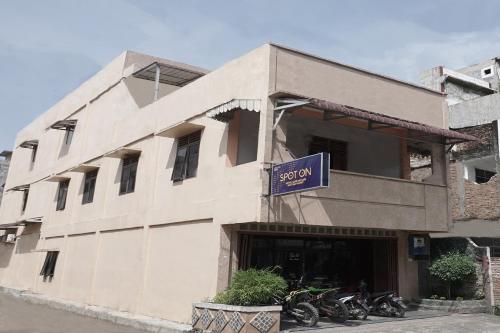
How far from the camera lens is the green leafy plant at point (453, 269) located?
13609mm

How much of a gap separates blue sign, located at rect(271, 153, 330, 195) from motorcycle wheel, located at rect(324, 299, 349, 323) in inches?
125

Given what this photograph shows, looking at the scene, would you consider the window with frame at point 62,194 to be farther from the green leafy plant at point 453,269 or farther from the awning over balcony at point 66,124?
the green leafy plant at point 453,269

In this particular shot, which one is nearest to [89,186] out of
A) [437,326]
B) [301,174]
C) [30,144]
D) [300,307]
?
[30,144]

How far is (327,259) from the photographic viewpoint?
549 inches

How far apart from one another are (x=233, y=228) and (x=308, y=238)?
261 cm

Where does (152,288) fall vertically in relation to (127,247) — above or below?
below

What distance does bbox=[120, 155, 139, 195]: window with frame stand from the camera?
55.3ft

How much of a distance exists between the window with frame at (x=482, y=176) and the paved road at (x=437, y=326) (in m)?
9.44

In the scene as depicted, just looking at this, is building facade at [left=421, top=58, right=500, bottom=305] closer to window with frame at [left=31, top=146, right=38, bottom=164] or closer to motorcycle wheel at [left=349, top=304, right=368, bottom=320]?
motorcycle wheel at [left=349, top=304, right=368, bottom=320]

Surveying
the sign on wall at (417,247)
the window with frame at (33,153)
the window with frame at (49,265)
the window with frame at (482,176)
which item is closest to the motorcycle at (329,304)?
the sign on wall at (417,247)

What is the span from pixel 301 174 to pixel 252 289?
2.68m

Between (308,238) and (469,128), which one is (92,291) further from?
(469,128)

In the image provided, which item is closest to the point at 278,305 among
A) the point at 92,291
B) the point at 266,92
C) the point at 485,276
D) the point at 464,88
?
the point at 266,92

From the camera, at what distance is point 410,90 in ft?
47.2
